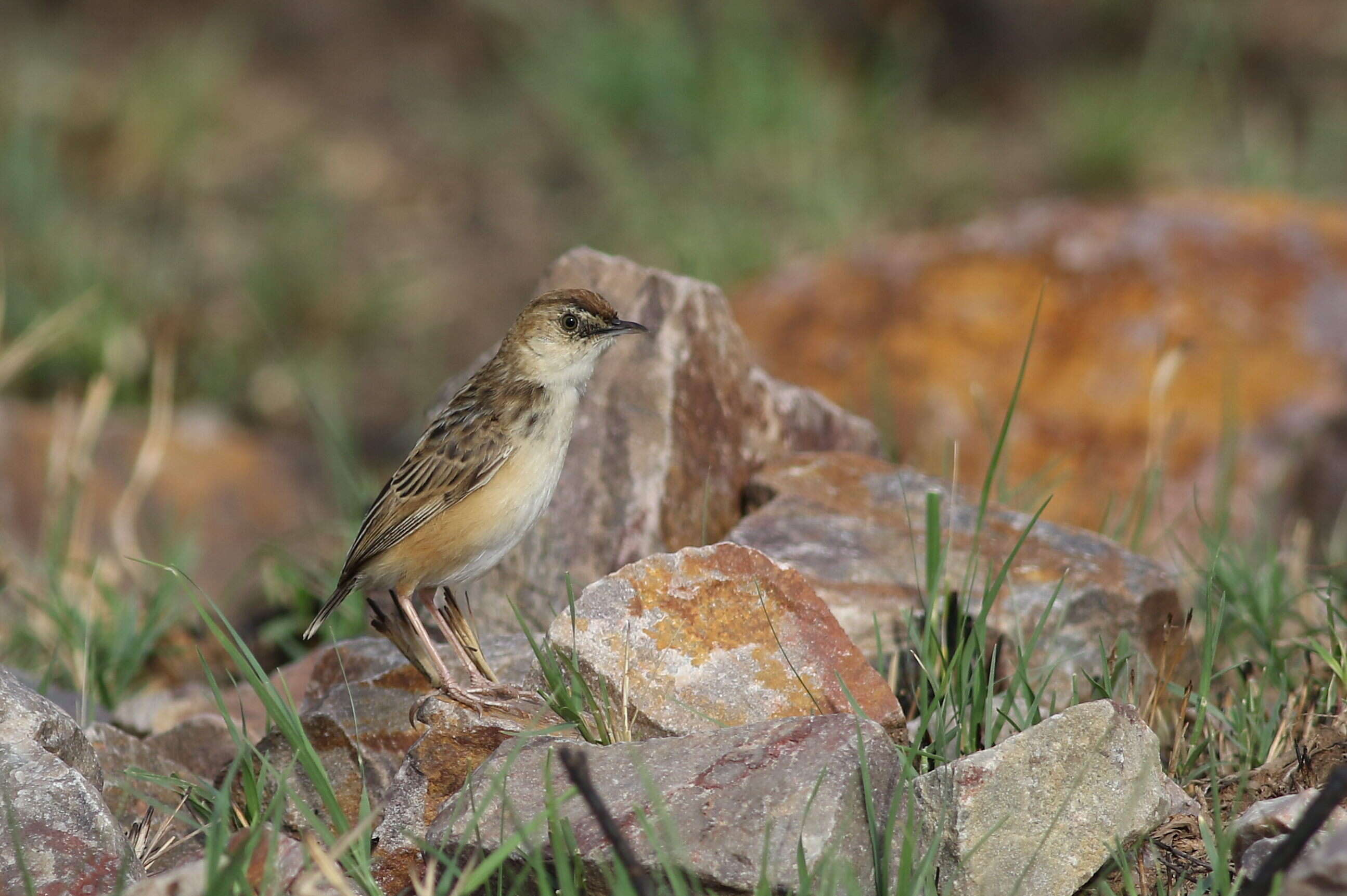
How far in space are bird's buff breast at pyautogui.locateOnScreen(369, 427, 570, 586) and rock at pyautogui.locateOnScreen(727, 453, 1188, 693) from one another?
2.59ft

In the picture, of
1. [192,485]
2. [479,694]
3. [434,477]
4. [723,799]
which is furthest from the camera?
[192,485]

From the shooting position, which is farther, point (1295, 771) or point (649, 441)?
point (649, 441)

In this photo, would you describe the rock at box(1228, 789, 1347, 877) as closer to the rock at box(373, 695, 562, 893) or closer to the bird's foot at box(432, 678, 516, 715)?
the rock at box(373, 695, 562, 893)

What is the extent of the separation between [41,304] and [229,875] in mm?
8870

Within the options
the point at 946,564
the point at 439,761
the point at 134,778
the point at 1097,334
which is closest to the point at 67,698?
the point at 134,778

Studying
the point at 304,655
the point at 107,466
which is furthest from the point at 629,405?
the point at 107,466

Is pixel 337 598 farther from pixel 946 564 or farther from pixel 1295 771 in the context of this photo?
pixel 1295 771

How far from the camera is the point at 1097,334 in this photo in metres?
8.34

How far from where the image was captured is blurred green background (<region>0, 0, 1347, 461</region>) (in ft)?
36.3

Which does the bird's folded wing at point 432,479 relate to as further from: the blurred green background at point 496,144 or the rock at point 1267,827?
the blurred green background at point 496,144

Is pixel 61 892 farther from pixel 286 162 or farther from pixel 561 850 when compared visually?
pixel 286 162

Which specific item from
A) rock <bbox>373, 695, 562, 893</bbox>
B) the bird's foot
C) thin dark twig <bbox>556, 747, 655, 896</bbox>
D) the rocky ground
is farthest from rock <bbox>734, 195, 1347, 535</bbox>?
thin dark twig <bbox>556, 747, 655, 896</bbox>

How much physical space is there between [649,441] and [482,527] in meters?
1.00

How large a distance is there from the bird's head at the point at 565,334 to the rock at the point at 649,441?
0.44 m
